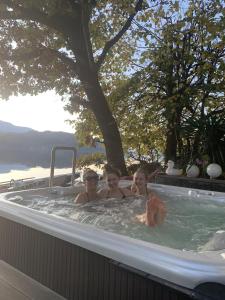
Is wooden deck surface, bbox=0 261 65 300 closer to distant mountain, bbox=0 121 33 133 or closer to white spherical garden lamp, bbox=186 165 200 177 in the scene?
white spherical garden lamp, bbox=186 165 200 177

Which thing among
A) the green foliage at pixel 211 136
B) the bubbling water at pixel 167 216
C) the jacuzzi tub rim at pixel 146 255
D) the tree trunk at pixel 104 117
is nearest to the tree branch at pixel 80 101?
the tree trunk at pixel 104 117

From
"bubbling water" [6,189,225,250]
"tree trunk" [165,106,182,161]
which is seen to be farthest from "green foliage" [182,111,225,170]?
"tree trunk" [165,106,182,161]

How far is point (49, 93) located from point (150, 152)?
2263 mm

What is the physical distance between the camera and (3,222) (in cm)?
282

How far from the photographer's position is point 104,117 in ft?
21.8

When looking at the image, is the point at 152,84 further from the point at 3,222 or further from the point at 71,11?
the point at 3,222

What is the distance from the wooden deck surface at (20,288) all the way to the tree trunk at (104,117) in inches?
164

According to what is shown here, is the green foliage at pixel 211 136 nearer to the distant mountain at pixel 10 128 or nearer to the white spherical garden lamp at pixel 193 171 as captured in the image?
the white spherical garden lamp at pixel 193 171

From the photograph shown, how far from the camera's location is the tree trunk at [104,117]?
21.4 ft

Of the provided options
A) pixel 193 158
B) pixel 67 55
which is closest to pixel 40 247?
pixel 193 158

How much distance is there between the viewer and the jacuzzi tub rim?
160 cm

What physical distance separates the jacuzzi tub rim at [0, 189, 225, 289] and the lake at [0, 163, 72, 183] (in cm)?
373

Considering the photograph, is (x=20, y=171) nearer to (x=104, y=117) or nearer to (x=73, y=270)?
(x=104, y=117)

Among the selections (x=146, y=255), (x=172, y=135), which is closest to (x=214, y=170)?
(x=172, y=135)
